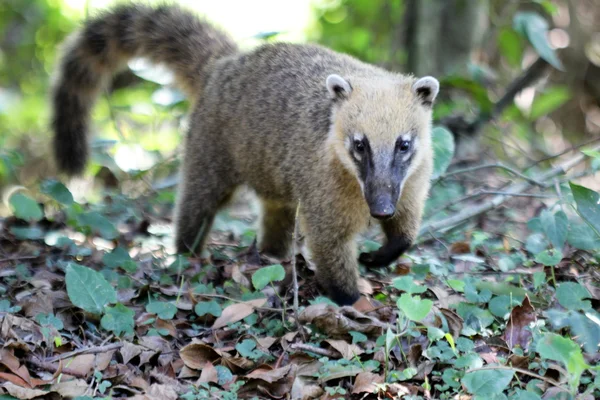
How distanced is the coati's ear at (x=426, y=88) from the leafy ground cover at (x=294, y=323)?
68cm

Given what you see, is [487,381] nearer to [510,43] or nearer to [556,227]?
[556,227]

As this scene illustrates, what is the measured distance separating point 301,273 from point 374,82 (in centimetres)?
130

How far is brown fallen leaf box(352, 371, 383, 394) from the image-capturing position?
3150 millimetres

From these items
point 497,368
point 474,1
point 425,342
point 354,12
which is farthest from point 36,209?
point 354,12

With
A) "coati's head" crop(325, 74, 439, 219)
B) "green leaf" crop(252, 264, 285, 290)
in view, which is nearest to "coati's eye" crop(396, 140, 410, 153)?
"coati's head" crop(325, 74, 439, 219)

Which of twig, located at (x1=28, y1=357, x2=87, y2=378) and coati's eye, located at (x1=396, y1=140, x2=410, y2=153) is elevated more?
coati's eye, located at (x1=396, y1=140, x2=410, y2=153)

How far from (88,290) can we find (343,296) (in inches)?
55.9

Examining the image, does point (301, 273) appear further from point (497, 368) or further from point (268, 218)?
point (497, 368)

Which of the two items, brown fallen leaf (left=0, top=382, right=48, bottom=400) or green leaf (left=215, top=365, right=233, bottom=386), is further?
green leaf (left=215, top=365, right=233, bottom=386)

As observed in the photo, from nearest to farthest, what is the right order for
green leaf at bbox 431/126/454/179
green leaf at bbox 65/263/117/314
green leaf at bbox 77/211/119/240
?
green leaf at bbox 65/263/117/314 → green leaf at bbox 77/211/119/240 → green leaf at bbox 431/126/454/179

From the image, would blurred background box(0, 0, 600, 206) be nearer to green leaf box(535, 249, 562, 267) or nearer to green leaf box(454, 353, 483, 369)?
green leaf box(535, 249, 562, 267)

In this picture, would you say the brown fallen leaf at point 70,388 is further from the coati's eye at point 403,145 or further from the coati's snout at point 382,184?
the coati's eye at point 403,145

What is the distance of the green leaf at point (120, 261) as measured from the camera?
4.43 meters

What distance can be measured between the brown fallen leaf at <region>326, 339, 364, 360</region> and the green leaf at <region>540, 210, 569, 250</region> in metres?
1.27
